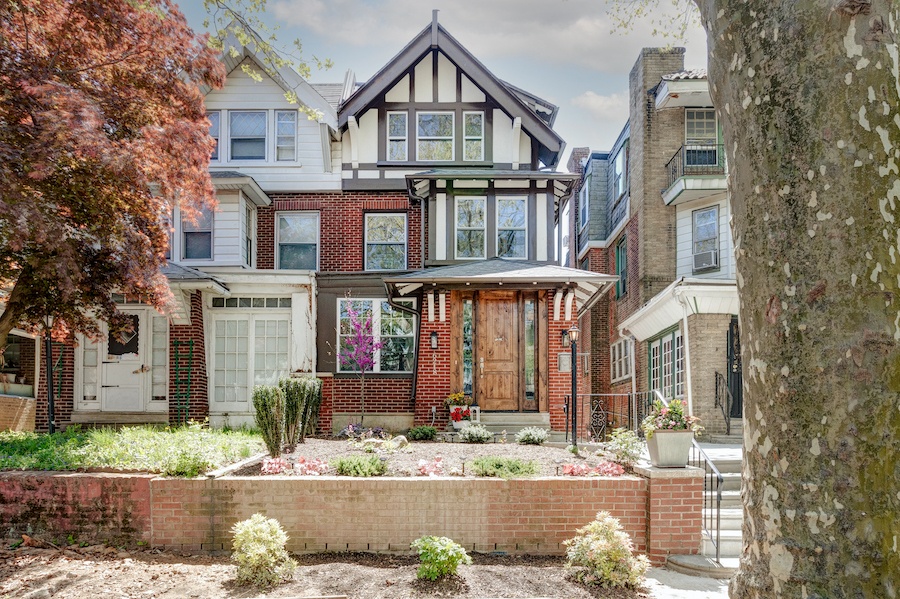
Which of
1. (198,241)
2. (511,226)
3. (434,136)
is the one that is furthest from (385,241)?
(198,241)

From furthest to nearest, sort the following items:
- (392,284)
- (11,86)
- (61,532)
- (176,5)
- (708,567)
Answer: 1. (392,284)
2. (176,5)
3. (11,86)
4. (61,532)
5. (708,567)

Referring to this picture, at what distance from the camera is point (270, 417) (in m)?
10.0

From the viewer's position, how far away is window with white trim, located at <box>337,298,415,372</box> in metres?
17.4

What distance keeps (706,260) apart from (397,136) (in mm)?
8414

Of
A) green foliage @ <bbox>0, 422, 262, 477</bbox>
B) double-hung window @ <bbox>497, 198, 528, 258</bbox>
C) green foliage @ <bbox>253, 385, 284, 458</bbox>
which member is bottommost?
green foliage @ <bbox>0, 422, 262, 477</bbox>

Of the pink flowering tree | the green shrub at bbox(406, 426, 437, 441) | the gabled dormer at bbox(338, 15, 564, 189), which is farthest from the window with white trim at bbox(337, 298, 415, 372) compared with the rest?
the green shrub at bbox(406, 426, 437, 441)

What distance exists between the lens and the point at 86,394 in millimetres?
16625

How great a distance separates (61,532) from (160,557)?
4.38ft

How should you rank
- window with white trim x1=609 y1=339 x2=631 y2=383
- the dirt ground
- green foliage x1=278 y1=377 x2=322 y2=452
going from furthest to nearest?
→ window with white trim x1=609 y1=339 x2=631 y2=383, green foliage x1=278 y1=377 x2=322 y2=452, the dirt ground

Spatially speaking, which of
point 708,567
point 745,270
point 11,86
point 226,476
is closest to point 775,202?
point 745,270

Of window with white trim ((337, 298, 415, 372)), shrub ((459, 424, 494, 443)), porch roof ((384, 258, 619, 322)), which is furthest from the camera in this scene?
window with white trim ((337, 298, 415, 372))

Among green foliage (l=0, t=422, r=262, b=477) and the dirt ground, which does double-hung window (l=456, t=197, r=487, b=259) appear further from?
the dirt ground

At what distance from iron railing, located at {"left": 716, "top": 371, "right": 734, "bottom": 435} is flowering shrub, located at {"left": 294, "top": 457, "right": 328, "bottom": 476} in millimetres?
A: 9133

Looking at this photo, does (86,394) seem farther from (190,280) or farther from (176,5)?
(176,5)
